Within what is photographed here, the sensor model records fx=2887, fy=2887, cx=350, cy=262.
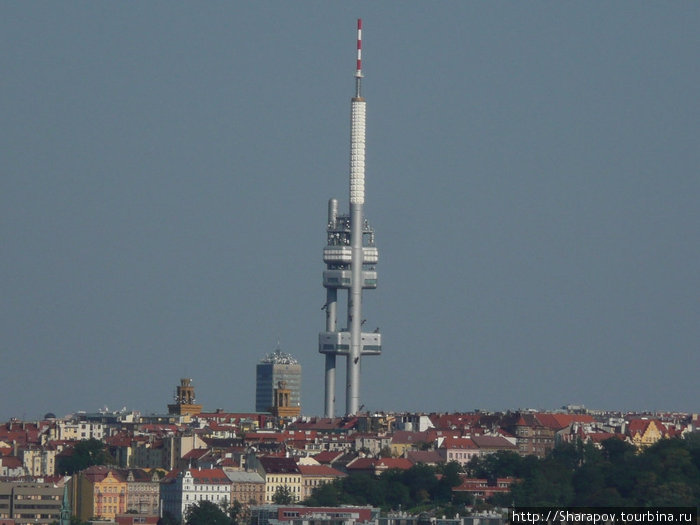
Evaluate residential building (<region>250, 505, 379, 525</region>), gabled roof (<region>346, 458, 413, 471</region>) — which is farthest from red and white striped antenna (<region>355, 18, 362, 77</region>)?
residential building (<region>250, 505, 379, 525</region>)

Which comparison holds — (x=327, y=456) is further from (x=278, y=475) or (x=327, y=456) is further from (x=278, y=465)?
(x=278, y=475)

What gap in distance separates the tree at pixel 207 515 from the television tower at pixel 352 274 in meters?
53.5

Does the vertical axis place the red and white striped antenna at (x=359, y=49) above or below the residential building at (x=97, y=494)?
above

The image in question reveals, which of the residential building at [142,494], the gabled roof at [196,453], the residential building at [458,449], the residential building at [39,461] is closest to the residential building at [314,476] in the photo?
the residential building at [142,494]

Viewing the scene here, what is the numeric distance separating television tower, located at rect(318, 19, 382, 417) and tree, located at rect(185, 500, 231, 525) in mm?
53505

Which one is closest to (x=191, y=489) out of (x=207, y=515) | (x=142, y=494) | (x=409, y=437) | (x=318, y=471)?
(x=142, y=494)

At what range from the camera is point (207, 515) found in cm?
9775

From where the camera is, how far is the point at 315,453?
118 m

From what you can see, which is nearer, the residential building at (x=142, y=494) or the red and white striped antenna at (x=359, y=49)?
the residential building at (x=142, y=494)

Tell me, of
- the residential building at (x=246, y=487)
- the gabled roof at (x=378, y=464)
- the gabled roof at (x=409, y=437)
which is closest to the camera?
the residential building at (x=246, y=487)

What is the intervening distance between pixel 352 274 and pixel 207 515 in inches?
2352

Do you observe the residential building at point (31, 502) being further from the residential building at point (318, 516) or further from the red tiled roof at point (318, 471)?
the red tiled roof at point (318, 471)

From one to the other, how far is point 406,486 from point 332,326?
177 ft

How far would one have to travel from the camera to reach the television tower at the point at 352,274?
15412cm
